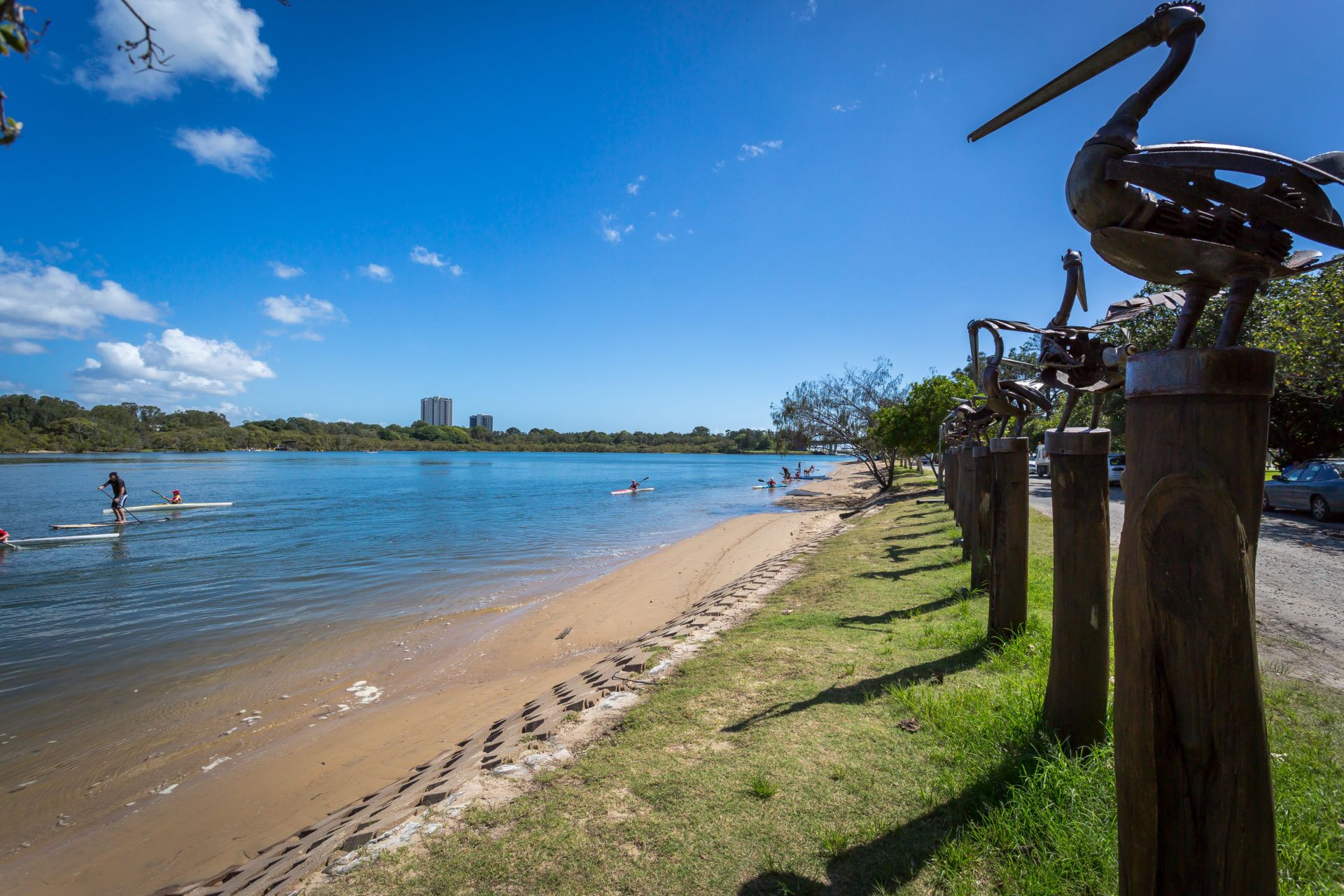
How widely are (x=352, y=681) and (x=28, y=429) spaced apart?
135646mm

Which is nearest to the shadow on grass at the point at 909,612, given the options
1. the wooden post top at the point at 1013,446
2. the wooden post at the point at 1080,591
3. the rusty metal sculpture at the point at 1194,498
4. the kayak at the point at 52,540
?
the wooden post top at the point at 1013,446

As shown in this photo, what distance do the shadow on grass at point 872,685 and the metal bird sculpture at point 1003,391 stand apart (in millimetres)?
2057

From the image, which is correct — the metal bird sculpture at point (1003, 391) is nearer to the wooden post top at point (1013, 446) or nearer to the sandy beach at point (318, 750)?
the wooden post top at point (1013, 446)

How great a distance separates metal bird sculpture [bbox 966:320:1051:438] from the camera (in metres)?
5.14

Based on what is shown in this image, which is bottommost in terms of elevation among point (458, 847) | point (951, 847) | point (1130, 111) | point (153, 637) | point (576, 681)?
point (153, 637)

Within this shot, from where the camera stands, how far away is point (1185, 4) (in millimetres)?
1939

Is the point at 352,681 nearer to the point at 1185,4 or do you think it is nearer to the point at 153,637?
the point at 153,637

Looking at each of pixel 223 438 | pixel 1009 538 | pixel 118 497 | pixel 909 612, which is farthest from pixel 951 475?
pixel 223 438

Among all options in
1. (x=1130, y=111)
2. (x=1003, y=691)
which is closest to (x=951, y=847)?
(x=1003, y=691)

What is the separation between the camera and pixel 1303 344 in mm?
13531

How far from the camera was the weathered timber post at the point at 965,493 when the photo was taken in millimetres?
Result: 9148

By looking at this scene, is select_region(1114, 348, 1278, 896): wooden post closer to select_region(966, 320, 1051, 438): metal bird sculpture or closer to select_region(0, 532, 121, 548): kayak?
select_region(966, 320, 1051, 438): metal bird sculpture

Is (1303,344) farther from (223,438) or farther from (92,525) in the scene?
(223,438)

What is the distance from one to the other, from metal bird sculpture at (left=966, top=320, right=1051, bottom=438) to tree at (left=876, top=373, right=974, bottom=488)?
65.5 ft
